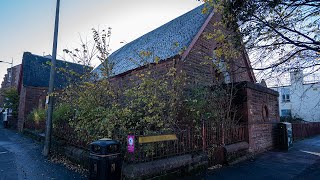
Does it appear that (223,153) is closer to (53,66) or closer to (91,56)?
(91,56)

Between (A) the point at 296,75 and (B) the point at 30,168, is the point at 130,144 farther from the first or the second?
(A) the point at 296,75

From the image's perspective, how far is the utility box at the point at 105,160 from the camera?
4.82 metres

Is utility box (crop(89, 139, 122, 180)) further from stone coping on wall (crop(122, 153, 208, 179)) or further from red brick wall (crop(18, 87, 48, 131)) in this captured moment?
red brick wall (crop(18, 87, 48, 131))

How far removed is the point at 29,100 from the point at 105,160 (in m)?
18.7

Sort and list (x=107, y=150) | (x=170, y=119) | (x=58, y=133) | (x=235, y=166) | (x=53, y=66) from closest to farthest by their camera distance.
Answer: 1. (x=107, y=150)
2. (x=170, y=119)
3. (x=235, y=166)
4. (x=53, y=66)
5. (x=58, y=133)

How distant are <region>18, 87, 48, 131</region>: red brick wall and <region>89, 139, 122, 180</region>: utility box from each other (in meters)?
17.3

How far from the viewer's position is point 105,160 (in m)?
4.82

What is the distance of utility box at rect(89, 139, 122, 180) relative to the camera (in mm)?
4821

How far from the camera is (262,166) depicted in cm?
804

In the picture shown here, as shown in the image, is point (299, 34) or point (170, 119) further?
point (170, 119)

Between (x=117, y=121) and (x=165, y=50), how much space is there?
6727 mm

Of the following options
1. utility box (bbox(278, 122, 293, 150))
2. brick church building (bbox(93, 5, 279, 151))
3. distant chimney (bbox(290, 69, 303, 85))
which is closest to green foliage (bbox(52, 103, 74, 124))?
brick church building (bbox(93, 5, 279, 151))

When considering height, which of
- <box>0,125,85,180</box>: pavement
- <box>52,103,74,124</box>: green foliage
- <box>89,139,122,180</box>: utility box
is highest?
<box>52,103,74,124</box>: green foliage

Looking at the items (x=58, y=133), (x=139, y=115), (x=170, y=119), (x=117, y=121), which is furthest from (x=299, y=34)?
(x=58, y=133)
